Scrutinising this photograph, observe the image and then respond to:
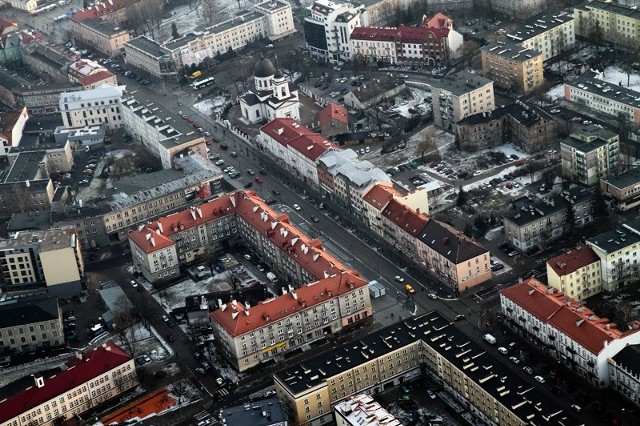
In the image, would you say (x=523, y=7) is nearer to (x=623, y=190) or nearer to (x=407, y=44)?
(x=407, y=44)

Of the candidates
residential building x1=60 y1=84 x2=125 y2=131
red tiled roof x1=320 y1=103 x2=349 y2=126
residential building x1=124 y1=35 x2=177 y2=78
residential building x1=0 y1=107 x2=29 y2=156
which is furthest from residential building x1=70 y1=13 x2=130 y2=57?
red tiled roof x1=320 y1=103 x2=349 y2=126

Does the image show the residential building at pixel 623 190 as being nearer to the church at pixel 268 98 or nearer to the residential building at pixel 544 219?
the residential building at pixel 544 219

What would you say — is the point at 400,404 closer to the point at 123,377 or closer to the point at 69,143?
the point at 123,377

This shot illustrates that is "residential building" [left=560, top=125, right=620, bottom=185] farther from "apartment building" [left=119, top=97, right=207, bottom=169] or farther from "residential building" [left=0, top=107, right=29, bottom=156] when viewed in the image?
"residential building" [left=0, top=107, right=29, bottom=156]

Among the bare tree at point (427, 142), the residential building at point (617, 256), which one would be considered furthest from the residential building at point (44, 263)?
the residential building at point (617, 256)

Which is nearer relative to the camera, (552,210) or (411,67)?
(552,210)

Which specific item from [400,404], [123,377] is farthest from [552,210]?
[123,377]
